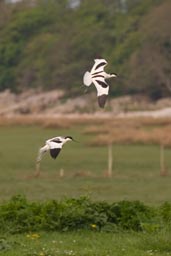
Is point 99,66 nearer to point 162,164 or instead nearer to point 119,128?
point 162,164

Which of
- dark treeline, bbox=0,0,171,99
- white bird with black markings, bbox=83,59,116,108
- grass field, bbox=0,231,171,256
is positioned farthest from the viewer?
dark treeline, bbox=0,0,171,99

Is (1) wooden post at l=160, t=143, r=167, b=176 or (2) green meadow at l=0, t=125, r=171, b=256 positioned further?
(1) wooden post at l=160, t=143, r=167, b=176

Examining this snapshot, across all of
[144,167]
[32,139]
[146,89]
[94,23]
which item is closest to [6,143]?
[32,139]

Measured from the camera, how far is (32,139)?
145 feet

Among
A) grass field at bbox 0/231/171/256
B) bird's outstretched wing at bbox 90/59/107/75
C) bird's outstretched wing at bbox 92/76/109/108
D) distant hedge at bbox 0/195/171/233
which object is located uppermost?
bird's outstretched wing at bbox 90/59/107/75

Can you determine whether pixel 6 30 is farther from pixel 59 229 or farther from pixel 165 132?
pixel 59 229

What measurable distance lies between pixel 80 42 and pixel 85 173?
3793cm

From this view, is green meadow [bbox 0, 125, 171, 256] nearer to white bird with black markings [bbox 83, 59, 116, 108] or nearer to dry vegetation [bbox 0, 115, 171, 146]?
dry vegetation [bbox 0, 115, 171, 146]

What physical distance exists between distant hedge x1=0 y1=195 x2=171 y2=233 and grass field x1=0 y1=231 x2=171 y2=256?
213 mm

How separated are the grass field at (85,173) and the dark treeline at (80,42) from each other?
59.4ft

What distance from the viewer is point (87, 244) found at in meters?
9.91

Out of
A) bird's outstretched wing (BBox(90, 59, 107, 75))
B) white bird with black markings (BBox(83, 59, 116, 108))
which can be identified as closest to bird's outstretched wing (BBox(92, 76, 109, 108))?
white bird with black markings (BBox(83, 59, 116, 108))

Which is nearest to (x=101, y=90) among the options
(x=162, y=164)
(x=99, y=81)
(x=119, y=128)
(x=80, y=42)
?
(x=99, y=81)

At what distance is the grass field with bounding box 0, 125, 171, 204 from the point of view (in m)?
20.9
